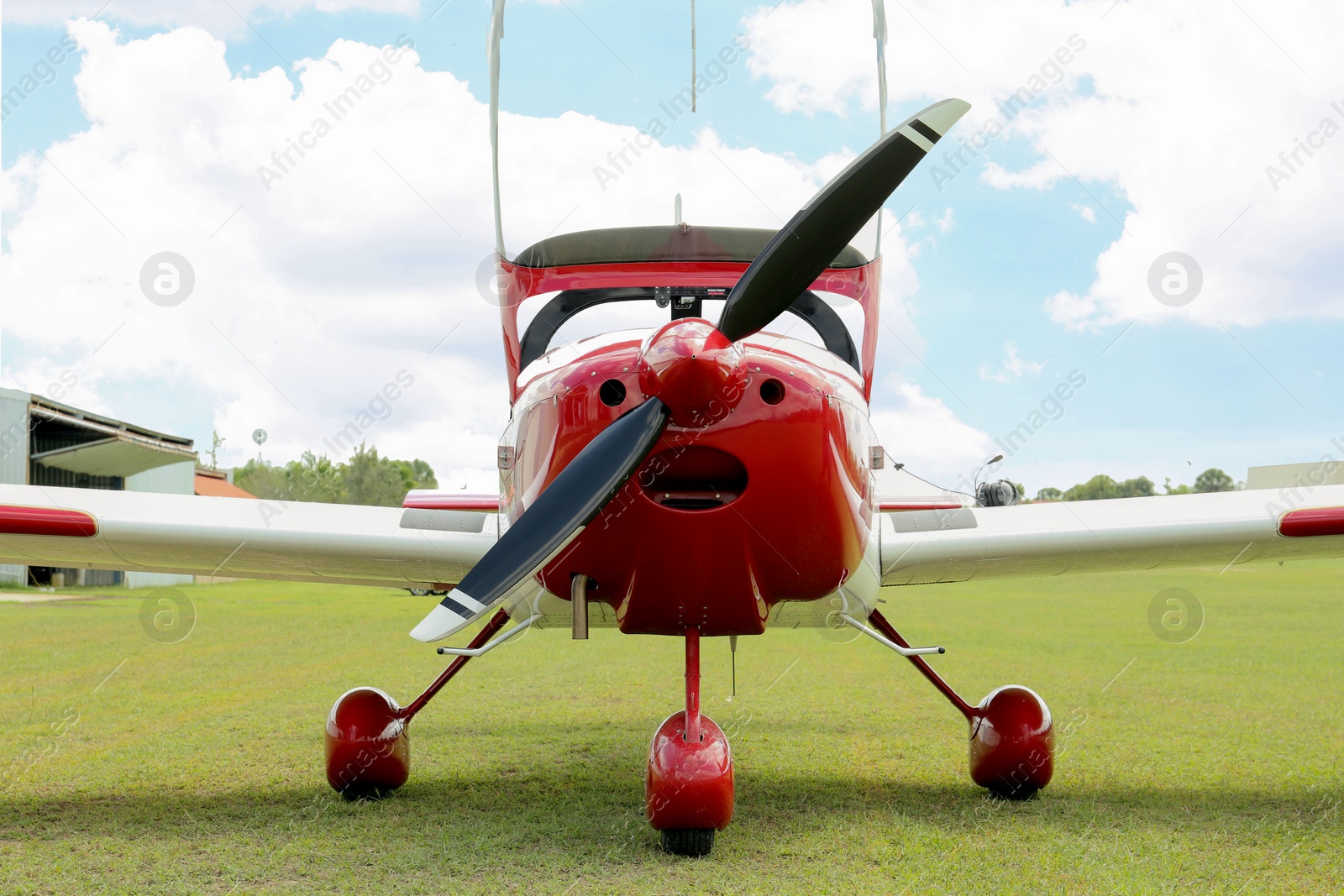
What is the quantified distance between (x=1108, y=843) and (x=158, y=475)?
39.1m

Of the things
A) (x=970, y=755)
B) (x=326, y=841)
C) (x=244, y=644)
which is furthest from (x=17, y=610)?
(x=970, y=755)

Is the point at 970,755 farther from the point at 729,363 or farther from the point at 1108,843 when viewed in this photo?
the point at 729,363

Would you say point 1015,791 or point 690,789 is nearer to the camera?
point 690,789

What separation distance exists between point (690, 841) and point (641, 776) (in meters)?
1.86

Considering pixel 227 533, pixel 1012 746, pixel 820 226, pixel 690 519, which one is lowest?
pixel 1012 746

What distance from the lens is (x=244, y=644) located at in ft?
46.6

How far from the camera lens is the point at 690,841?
416 cm

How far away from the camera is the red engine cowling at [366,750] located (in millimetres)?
5418

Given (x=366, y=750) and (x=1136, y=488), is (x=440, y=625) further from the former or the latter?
(x=1136, y=488)

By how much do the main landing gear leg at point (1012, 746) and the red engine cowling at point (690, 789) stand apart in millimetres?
1621

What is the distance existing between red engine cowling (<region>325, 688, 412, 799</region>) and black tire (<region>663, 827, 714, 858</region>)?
2.04 metres

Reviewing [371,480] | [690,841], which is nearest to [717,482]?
[690,841]

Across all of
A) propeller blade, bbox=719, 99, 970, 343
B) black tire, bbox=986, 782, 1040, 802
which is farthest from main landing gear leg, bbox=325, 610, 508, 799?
black tire, bbox=986, 782, 1040, 802

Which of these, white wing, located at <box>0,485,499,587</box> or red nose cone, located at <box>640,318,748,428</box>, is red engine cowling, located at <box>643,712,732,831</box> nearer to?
red nose cone, located at <box>640,318,748,428</box>
